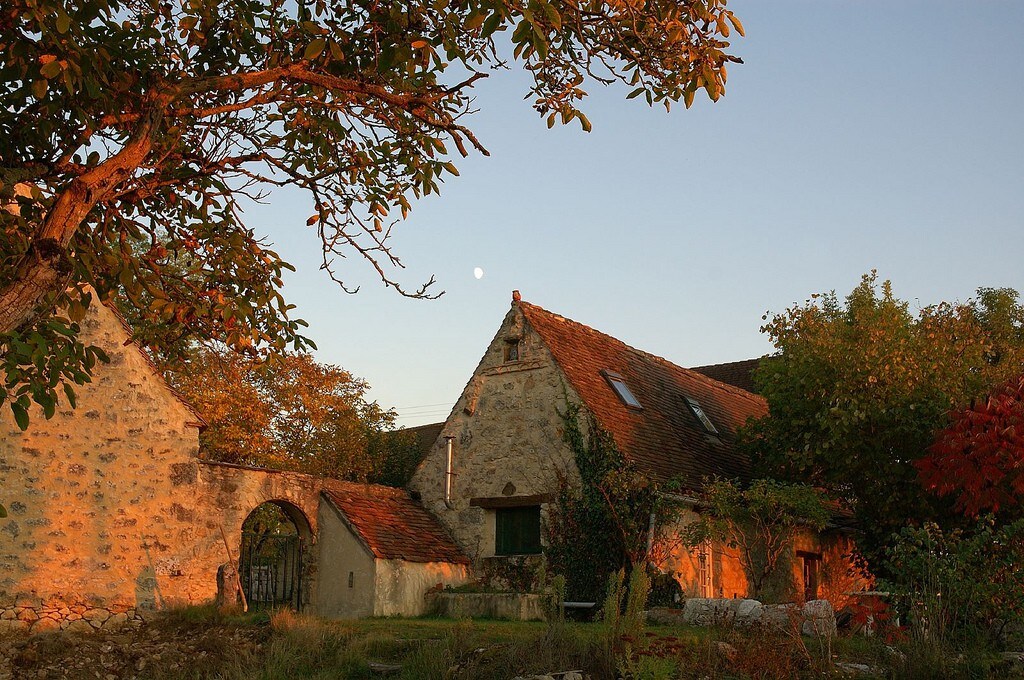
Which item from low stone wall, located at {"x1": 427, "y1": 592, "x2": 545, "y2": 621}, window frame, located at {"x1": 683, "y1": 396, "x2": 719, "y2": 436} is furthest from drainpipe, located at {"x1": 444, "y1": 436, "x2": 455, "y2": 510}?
window frame, located at {"x1": 683, "y1": 396, "x2": 719, "y2": 436}

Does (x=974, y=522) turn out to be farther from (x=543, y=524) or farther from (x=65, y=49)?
(x=65, y=49)

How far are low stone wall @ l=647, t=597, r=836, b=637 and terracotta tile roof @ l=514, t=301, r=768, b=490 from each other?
3.00m

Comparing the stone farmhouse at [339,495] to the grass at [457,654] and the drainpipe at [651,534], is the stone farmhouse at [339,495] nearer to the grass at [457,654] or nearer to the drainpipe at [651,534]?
the drainpipe at [651,534]

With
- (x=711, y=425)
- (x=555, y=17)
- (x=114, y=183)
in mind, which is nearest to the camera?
(x=555, y=17)

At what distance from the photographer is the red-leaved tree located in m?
14.5

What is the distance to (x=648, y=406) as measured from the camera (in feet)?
72.3

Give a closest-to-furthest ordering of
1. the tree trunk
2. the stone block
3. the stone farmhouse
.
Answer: the tree trunk
the stone block
the stone farmhouse

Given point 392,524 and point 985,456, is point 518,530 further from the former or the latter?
point 985,456

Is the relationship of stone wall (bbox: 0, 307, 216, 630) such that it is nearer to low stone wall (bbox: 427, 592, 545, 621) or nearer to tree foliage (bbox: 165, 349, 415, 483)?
low stone wall (bbox: 427, 592, 545, 621)

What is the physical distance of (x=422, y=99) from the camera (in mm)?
9398

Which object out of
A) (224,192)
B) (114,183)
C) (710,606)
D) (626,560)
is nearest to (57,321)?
(114,183)

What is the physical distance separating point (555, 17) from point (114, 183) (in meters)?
3.86

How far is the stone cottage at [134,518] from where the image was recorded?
14977 mm

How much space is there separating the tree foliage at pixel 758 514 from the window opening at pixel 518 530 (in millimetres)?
2930
